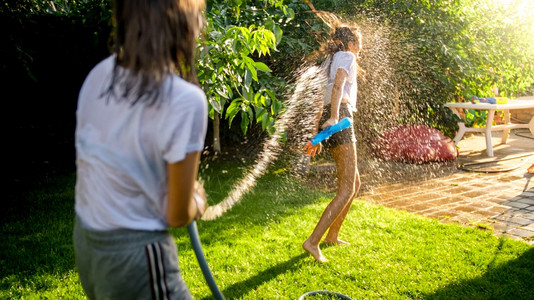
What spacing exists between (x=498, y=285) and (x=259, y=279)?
1675 millimetres

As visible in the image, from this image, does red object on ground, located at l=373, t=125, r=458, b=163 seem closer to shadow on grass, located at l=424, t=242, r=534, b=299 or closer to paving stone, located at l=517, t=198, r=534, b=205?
paving stone, located at l=517, t=198, r=534, b=205

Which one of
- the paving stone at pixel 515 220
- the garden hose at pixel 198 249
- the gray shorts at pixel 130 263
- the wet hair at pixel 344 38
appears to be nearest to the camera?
the gray shorts at pixel 130 263

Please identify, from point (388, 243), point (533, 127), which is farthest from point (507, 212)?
point (533, 127)

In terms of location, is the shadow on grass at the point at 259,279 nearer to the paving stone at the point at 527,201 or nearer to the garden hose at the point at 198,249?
the garden hose at the point at 198,249

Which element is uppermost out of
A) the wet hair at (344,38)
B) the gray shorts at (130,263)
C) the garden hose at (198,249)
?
the wet hair at (344,38)

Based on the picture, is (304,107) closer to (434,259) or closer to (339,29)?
(339,29)

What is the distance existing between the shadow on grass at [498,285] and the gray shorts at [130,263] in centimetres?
242

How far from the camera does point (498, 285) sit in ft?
11.3

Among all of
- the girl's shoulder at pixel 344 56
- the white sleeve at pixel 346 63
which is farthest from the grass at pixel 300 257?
the girl's shoulder at pixel 344 56

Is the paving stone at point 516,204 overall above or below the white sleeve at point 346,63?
below

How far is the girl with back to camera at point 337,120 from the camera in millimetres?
3795

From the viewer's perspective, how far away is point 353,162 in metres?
3.82

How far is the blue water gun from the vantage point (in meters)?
3.68

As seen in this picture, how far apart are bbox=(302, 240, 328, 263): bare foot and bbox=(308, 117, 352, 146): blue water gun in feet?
2.62
